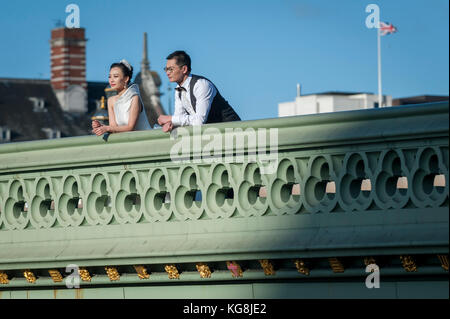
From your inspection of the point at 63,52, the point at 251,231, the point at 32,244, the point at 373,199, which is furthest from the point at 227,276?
the point at 63,52

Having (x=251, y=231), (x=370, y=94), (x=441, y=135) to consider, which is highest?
(x=370, y=94)

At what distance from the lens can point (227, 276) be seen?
9.81 metres

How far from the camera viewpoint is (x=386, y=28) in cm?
7769

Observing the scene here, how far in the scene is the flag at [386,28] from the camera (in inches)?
3054

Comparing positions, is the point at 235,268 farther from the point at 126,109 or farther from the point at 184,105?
the point at 126,109

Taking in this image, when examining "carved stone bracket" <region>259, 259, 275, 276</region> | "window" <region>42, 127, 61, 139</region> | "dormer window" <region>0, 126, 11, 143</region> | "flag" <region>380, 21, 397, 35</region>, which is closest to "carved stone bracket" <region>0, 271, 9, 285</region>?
"carved stone bracket" <region>259, 259, 275, 276</region>

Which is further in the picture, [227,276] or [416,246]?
[227,276]

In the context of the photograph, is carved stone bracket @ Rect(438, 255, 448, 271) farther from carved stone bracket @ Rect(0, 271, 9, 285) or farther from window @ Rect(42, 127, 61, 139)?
window @ Rect(42, 127, 61, 139)

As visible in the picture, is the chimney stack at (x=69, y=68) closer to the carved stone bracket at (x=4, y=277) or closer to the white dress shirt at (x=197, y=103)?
the carved stone bracket at (x=4, y=277)

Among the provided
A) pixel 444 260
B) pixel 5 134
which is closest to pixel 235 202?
pixel 444 260

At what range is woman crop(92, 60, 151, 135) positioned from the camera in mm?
11211
